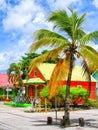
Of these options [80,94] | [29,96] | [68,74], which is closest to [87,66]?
[68,74]

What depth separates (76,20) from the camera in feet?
75.3

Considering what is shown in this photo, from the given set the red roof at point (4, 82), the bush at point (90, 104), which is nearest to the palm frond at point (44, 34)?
the bush at point (90, 104)

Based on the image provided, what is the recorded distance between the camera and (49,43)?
22.4 metres

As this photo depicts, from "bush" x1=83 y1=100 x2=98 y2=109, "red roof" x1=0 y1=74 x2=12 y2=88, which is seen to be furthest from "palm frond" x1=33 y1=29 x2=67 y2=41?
"red roof" x1=0 y1=74 x2=12 y2=88

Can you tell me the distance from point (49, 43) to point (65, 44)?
0.98 m

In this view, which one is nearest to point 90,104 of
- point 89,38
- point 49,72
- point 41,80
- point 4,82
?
point 41,80

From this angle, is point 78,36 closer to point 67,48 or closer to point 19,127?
point 67,48

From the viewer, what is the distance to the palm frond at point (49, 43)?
73.2 ft

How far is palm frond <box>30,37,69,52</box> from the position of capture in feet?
73.2

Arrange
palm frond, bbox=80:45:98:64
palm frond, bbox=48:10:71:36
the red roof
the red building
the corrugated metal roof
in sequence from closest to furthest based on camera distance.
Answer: palm frond, bbox=80:45:98:64
palm frond, bbox=48:10:71:36
the red building
the corrugated metal roof
the red roof

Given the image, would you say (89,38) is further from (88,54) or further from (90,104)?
(90,104)

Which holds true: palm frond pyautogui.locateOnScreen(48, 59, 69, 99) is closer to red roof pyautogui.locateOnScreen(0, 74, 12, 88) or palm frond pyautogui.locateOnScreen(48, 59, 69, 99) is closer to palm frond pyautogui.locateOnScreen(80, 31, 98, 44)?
palm frond pyautogui.locateOnScreen(80, 31, 98, 44)

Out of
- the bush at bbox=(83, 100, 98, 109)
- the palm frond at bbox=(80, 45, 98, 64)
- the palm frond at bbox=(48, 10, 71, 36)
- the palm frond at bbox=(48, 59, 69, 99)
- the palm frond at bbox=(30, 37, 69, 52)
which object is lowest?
the bush at bbox=(83, 100, 98, 109)

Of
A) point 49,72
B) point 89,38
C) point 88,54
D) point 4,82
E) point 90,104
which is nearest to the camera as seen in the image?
point 88,54
